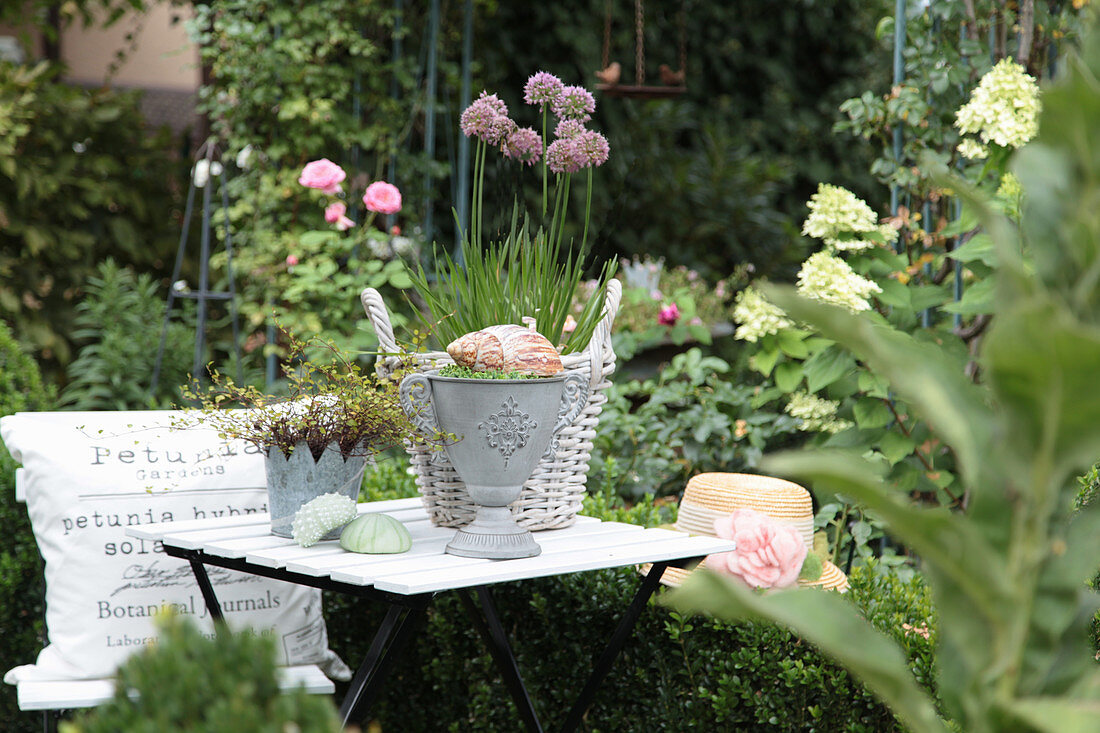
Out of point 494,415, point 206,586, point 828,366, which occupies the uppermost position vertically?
point 494,415

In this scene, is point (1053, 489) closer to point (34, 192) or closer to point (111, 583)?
point (111, 583)

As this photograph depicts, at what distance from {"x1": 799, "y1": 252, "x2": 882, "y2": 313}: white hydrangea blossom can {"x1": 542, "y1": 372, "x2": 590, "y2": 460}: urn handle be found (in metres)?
0.94

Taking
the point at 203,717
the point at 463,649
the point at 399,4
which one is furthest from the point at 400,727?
the point at 399,4

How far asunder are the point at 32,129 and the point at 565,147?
145 inches

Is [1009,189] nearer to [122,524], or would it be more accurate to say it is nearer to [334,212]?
[122,524]

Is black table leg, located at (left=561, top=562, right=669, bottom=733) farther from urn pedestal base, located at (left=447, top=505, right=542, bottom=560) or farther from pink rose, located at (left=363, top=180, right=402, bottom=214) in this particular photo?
pink rose, located at (left=363, top=180, right=402, bottom=214)

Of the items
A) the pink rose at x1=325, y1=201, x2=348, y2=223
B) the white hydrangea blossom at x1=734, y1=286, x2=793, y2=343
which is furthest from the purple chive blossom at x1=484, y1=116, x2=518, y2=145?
the pink rose at x1=325, y1=201, x2=348, y2=223

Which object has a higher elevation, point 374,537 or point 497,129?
point 497,129

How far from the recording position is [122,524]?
1.96 meters

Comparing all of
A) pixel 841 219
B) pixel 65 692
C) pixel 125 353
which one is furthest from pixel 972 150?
pixel 125 353

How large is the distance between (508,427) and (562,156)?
1.91 ft

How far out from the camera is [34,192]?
4.55 meters

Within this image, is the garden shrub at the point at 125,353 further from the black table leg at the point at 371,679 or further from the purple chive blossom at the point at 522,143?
the black table leg at the point at 371,679

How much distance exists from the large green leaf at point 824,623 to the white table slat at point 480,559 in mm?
737
